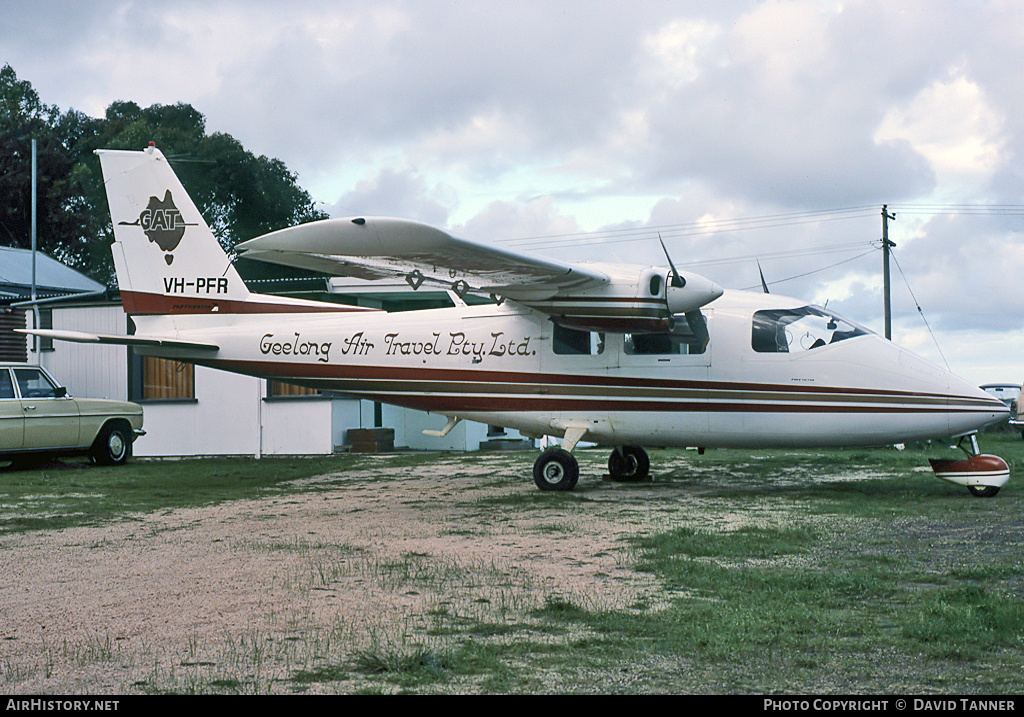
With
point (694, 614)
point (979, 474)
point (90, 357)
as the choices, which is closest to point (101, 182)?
point (90, 357)

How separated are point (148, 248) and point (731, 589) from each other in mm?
11522

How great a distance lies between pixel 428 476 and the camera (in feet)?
47.6

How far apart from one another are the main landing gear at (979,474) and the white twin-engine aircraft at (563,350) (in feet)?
0.07

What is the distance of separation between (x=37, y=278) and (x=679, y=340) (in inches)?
856

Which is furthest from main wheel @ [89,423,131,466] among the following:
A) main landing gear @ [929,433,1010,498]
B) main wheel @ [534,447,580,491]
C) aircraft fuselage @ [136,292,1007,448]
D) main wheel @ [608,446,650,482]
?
main landing gear @ [929,433,1010,498]

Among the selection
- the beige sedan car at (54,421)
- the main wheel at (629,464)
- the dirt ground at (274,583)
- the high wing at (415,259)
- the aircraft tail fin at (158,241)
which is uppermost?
the aircraft tail fin at (158,241)

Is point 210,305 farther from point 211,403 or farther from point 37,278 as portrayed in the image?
point 37,278

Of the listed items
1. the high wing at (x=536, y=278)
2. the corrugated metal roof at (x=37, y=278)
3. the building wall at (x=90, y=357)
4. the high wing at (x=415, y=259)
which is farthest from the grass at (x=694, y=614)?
the corrugated metal roof at (x=37, y=278)

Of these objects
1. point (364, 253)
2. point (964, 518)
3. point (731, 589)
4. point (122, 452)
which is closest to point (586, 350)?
point (364, 253)

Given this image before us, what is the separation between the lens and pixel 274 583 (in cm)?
606

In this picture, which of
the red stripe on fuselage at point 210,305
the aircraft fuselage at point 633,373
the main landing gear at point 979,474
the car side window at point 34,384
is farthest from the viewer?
the car side window at point 34,384

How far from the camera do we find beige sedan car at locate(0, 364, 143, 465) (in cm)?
1584

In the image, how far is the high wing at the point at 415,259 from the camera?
9.07 m

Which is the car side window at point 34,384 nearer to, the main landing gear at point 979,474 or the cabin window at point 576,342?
the cabin window at point 576,342
